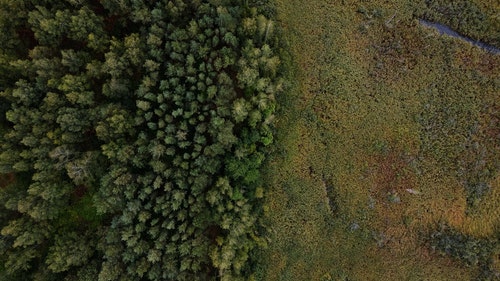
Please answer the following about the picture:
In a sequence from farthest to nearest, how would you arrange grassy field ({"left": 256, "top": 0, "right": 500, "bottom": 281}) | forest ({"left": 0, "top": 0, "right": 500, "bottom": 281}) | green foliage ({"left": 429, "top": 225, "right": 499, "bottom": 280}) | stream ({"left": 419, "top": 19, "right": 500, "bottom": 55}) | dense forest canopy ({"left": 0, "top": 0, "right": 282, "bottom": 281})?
stream ({"left": 419, "top": 19, "right": 500, "bottom": 55}), grassy field ({"left": 256, "top": 0, "right": 500, "bottom": 281}), green foliage ({"left": 429, "top": 225, "right": 499, "bottom": 280}), forest ({"left": 0, "top": 0, "right": 500, "bottom": 281}), dense forest canopy ({"left": 0, "top": 0, "right": 282, "bottom": 281})

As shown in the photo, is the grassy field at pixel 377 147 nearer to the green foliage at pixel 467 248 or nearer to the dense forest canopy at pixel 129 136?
the green foliage at pixel 467 248

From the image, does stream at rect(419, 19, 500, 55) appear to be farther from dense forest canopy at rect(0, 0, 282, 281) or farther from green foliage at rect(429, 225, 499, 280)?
green foliage at rect(429, 225, 499, 280)

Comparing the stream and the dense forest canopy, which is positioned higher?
the stream

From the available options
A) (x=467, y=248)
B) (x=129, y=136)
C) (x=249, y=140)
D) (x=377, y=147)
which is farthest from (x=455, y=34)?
(x=129, y=136)

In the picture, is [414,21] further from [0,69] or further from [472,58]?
[0,69]

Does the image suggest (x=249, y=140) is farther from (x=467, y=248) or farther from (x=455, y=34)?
(x=455, y=34)

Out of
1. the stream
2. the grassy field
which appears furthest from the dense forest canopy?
the stream
